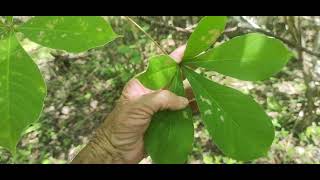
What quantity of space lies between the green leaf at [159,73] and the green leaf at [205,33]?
0.15 ft

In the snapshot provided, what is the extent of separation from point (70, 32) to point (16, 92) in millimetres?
153

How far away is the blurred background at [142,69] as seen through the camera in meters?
2.42

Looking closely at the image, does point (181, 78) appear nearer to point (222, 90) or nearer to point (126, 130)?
point (222, 90)

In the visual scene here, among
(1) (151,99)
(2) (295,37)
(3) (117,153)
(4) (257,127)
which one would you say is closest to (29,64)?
(1) (151,99)

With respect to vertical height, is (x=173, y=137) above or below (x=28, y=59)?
below

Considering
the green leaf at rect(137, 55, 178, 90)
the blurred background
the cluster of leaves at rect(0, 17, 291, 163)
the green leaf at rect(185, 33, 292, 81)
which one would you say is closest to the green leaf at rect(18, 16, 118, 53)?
the cluster of leaves at rect(0, 17, 291, 163)

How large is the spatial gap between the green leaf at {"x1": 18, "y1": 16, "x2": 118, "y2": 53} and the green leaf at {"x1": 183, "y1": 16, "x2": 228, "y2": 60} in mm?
187

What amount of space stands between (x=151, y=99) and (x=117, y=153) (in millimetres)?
365

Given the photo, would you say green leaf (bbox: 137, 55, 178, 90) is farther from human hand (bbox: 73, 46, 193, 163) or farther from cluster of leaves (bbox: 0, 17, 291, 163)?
human hand (bbox: 73, 46, 193, 163)

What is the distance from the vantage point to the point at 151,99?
1.10 m

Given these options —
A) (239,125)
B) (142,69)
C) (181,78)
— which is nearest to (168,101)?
(181,78)

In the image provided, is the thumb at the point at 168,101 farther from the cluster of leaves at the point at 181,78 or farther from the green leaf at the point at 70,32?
the green leaf at the point at 70,32

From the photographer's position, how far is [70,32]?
800 mm

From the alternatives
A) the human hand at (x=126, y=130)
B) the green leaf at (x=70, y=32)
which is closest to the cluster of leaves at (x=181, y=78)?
the green leaf at (x=70, y=32)
